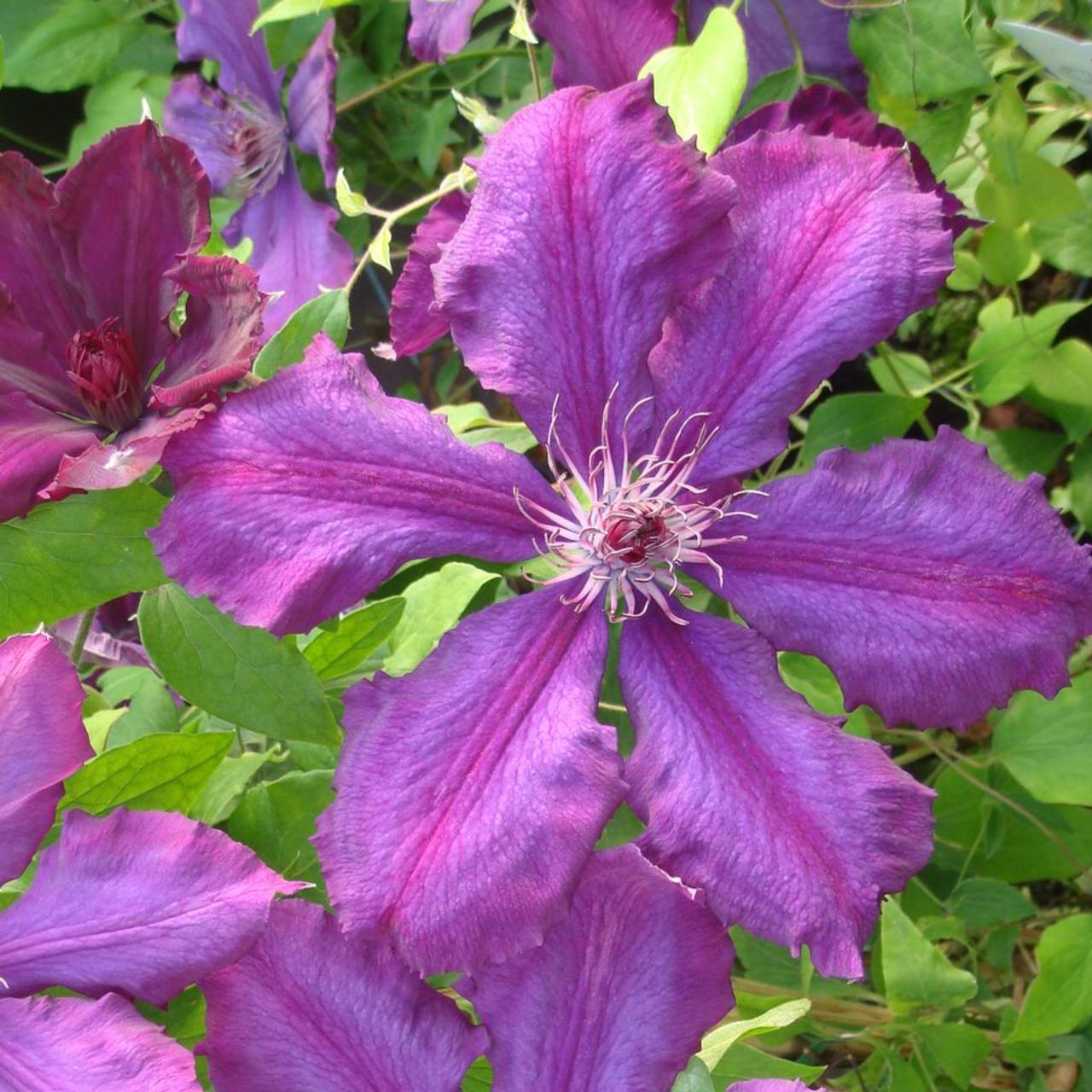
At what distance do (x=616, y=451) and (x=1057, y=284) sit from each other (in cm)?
101

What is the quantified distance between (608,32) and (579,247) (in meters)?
0.25

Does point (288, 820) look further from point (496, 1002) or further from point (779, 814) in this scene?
point (779, 814)

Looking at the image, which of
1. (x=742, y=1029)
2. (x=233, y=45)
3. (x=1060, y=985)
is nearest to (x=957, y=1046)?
(x=1060, y=985)

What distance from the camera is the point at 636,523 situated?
0.64m

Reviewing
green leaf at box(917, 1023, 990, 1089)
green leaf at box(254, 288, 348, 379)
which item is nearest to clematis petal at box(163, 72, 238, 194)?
green leaf at box(254, 288, 348, 379)

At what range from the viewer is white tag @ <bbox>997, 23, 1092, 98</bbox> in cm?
65

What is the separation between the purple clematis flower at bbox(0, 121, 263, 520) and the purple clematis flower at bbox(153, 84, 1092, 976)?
0.20ft

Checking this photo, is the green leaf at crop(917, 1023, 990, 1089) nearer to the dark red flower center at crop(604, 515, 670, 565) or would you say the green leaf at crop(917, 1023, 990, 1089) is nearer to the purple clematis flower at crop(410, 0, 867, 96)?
the dark red flower center at crop(604, 515, 670, 565)

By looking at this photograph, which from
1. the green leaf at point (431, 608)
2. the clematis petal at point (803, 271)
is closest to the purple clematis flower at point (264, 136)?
the green leaf at point (431, 608)

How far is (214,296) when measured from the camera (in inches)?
24.3

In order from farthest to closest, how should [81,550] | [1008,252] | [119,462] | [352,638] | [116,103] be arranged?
[116,103]
[1008,252]
[352,638]
[81,550]
[119,462]

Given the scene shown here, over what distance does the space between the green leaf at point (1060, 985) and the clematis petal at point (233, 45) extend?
3.23 feet

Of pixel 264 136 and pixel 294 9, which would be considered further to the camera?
pixel 264 136

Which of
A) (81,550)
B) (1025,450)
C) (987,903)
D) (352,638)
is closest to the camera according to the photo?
(81,550)
